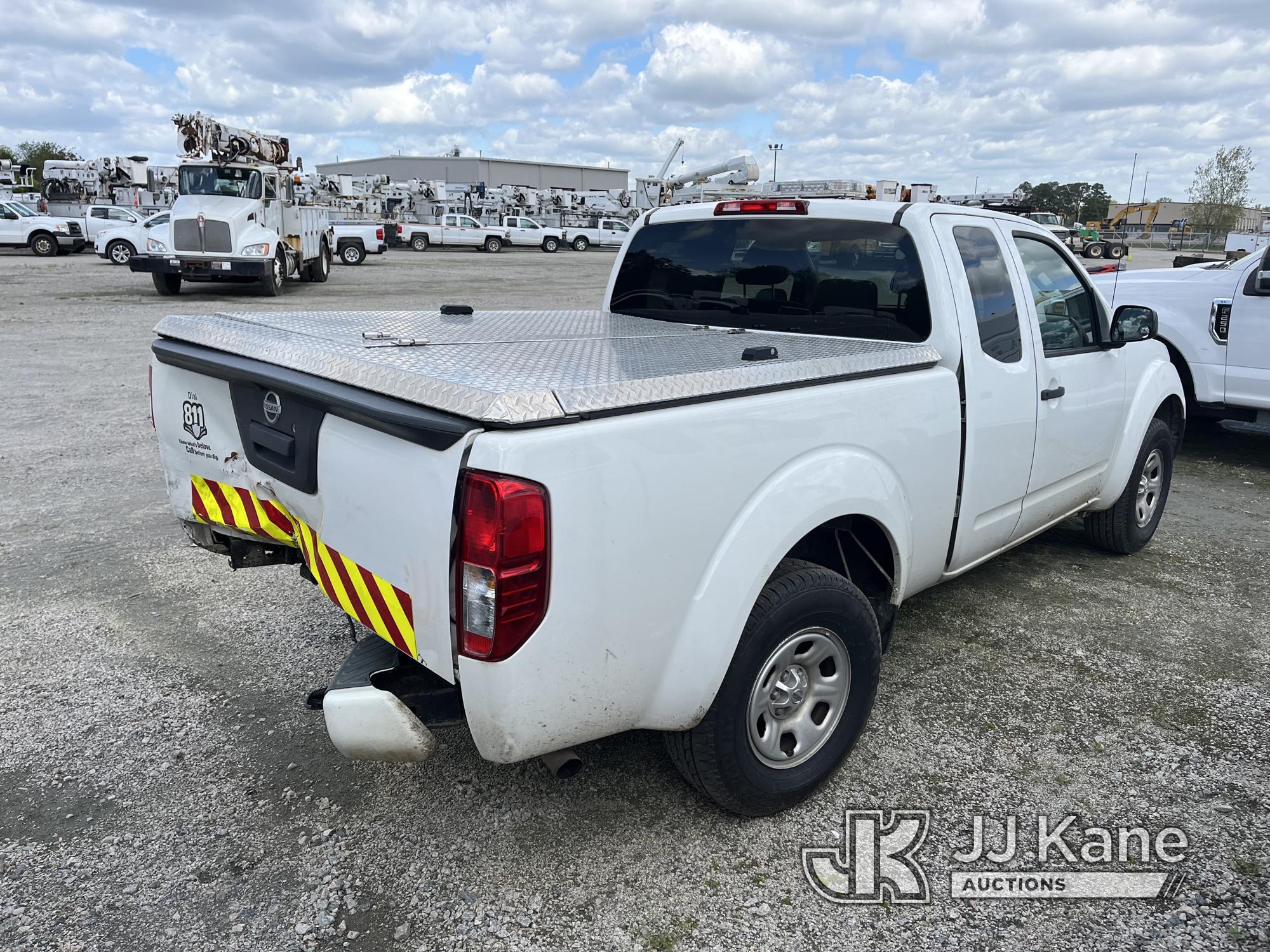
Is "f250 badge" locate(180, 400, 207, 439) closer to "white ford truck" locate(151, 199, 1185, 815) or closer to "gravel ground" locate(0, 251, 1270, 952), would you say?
"white ford truck" locate(151, 199, 1185, 815)

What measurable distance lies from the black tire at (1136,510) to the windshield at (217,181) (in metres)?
17.1

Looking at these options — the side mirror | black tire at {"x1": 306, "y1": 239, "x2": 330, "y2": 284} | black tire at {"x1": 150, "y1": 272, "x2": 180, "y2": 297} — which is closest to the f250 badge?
the side mirror

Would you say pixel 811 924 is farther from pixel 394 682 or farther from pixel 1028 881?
pixel 394 682

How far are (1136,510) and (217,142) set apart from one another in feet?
61.4

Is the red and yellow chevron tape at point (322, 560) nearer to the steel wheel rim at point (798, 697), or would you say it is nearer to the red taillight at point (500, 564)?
the red taillight at point (500, 564)

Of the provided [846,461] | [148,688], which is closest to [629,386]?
[846,461]

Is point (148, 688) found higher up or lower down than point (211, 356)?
lower down

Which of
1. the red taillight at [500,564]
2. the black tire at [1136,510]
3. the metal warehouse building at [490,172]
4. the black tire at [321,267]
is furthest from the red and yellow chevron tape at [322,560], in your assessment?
the metal warehouse building at [490,172]

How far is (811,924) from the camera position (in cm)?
244

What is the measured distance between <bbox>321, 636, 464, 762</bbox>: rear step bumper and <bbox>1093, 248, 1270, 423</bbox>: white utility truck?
691 centimetres

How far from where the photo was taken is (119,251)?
26.5m

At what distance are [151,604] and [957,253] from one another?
390 centimetres

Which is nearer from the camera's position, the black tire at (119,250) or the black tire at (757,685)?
the black tire at (757,685)

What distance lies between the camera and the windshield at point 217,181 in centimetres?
1742
